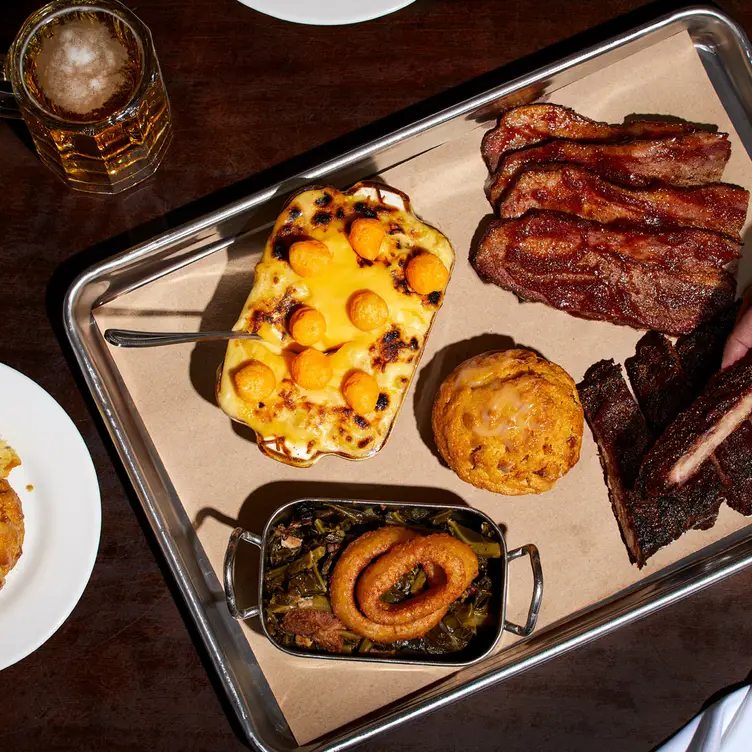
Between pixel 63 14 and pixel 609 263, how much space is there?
1.92 metres

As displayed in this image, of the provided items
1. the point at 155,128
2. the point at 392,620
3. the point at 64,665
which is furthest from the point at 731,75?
the point at 64,665

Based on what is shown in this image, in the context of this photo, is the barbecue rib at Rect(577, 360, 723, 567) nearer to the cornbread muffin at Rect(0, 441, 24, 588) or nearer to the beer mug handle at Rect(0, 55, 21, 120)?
the cornbread muffin at Rect(0, 441, 24, 588)

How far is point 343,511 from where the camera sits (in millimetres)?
2617

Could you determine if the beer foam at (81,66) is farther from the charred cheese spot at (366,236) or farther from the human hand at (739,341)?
the human hand at (739,341)

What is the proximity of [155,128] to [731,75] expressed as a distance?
6.67 ft

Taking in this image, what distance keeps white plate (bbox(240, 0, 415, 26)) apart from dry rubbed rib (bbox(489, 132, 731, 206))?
25.0 inches

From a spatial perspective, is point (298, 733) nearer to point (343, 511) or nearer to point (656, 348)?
point (343, 511)

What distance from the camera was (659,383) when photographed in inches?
109

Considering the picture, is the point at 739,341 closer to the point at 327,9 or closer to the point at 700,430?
the point at 700,430

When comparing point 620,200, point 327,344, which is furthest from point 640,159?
point 327,344

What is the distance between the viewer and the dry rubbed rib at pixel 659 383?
276 centimetres

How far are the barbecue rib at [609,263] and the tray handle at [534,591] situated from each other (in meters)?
0.83

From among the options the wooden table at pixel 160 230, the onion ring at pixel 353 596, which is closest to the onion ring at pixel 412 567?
the onion ring at pixel 353 596

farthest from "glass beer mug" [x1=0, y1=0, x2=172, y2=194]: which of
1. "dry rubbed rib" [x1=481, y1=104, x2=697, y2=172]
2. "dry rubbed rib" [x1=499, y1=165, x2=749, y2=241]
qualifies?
"dry rubbed rib" [x1=499, y1=165, x2=749, y2=241]
